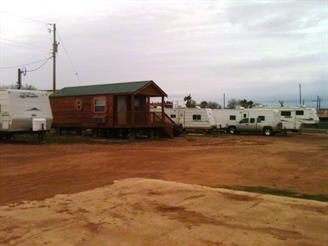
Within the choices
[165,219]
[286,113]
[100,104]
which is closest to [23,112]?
[100,104]

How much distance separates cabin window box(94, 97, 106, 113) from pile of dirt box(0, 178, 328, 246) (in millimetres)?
23473

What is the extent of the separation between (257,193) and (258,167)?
594cm

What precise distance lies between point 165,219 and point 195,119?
37540 mm

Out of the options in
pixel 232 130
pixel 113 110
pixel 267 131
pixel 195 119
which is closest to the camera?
pixel 113 110

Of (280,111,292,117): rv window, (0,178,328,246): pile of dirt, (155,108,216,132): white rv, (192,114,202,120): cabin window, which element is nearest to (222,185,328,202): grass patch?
(0,178,328,246): pile of dirt

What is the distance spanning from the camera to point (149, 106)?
119ft

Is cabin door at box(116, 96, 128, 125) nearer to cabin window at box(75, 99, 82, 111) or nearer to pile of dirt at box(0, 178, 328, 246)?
cabin window at box(75, 99, 82, 111)

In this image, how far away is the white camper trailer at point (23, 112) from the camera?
26906mm

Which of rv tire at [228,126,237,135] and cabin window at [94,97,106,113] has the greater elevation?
cabin window at [94,97,106,113]

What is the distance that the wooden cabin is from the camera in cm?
3372

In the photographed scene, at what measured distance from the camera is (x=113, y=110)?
33.7 m

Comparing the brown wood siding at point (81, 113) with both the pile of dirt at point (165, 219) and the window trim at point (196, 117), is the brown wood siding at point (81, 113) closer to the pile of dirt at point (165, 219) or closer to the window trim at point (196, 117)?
the window trim at point (196, 117)

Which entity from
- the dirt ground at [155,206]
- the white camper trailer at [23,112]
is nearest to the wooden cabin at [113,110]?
the white camper trailer at [23,112]

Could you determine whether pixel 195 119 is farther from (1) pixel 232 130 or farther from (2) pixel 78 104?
(2) pixel 78 104
